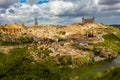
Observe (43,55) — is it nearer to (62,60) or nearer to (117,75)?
(62,60)

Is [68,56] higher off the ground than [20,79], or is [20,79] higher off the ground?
[20,79]

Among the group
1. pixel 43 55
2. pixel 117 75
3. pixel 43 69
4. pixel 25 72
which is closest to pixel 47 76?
pixel 43 69

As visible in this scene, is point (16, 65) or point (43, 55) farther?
point (43, 55)

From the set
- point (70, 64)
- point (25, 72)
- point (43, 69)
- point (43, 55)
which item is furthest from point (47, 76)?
point (43, 55)

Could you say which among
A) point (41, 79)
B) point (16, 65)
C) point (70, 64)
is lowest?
point (70, 64)

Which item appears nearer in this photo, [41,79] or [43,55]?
[41,79]

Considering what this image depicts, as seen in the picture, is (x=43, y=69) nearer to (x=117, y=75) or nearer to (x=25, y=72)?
(x=25, y=72)

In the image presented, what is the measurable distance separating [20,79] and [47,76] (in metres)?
6.16

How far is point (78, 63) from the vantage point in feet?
611

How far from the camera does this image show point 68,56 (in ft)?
650

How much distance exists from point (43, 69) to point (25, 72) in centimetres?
1164

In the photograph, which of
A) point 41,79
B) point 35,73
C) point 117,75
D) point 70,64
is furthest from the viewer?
point 70,64

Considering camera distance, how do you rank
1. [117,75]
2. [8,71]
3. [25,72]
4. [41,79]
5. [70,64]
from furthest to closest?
[70,64] < [41,79] < [117,75] < [25,72] < [8,71]

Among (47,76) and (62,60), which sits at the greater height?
(47,76)
